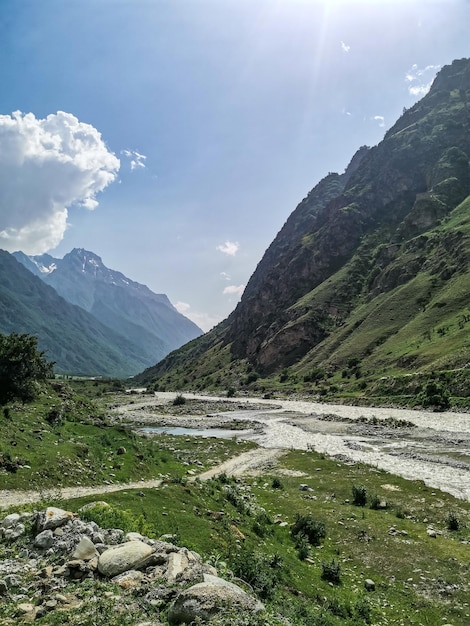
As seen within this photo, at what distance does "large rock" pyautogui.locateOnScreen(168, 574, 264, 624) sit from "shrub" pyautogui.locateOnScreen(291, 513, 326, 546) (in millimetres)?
14027

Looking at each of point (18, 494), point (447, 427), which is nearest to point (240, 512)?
point (18, 494)

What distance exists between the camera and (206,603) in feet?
31.1

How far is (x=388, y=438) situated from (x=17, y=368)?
51078 mm

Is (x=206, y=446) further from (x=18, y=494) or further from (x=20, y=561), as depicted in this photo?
(x=20, y=561)

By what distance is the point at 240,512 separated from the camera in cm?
2573

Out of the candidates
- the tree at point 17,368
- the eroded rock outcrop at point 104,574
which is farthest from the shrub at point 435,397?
the eroded rock outcrop at point 104,574

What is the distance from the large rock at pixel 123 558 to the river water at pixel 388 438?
2645cm

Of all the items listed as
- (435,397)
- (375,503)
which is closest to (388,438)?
(435,397)

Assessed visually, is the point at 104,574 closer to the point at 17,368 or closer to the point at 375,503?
the point at 375,503

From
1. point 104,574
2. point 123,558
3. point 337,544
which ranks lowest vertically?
point 337,544

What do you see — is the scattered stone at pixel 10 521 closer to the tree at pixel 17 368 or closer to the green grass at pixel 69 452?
the green grass at pixel 69 452

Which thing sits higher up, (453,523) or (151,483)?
(151,483)

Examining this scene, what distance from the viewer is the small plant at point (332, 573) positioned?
17.7m

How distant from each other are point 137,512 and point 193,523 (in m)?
2.74
